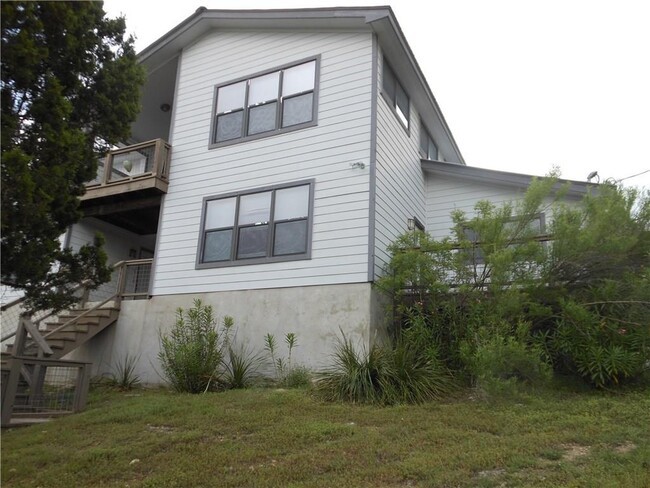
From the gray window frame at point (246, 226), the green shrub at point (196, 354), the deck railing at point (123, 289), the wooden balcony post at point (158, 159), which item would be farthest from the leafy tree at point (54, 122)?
the deck railing at point (123, 289)

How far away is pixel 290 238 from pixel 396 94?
448 centimetres

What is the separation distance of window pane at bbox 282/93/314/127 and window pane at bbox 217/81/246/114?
50.0 inches

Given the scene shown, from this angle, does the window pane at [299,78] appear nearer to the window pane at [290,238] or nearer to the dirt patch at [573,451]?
the window pane at [290,238]

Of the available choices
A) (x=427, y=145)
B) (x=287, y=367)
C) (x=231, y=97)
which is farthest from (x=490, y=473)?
(x=427, y=145)

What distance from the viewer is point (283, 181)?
10.5 m

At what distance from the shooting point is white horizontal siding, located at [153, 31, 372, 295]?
31.6 ft

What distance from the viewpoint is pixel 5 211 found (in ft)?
16.6

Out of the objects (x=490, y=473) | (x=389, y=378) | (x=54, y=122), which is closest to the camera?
(x=490, y=473)

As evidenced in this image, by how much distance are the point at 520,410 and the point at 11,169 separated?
6127 millimetres

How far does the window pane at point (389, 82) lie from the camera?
36.5 ft

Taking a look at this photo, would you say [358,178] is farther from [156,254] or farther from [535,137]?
[535,137]

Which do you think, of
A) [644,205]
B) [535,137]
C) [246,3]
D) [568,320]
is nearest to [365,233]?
[568,320]

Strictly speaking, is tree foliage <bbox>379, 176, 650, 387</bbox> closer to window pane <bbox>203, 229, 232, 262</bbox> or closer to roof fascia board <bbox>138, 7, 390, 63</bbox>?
window pane <bbox>203, 229, 232, 262</bbox>

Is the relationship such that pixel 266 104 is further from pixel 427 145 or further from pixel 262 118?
pixel 427 145
